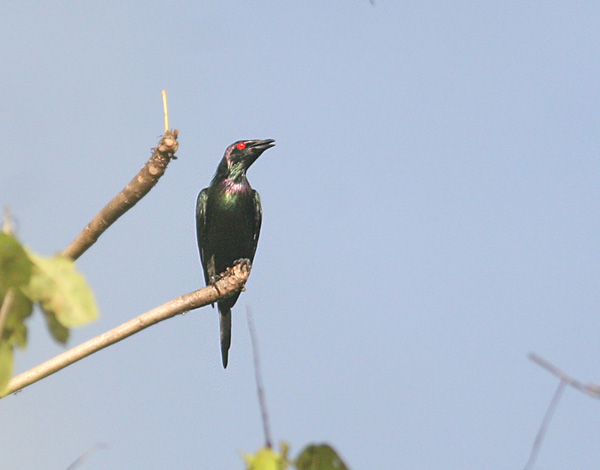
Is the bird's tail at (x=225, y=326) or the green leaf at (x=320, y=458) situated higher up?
the green leaf at (x=320, y=458)

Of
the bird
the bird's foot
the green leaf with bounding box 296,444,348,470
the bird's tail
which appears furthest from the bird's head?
the green leaf with bounding box 296,444,348,470

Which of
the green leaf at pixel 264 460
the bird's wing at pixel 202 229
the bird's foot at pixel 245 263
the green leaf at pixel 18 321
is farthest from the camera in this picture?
the bird's wing at pixel 202 229

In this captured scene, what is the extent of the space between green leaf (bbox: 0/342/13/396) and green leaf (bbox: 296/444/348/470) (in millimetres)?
649

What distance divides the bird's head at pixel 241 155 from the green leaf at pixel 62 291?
6.94 metres

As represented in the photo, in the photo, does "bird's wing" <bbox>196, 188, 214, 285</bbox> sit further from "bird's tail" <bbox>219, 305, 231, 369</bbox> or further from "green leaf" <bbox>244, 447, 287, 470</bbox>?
"green leaf" <bbox>244, 447, 287, 470</bbox>

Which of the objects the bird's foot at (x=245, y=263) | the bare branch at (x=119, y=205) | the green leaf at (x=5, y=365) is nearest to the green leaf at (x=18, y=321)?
the green leaf at (x=5, y=365)

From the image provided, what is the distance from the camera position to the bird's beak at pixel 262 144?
→ 350 inches

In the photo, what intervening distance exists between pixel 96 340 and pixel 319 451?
60.7 inches

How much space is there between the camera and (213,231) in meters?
8.43

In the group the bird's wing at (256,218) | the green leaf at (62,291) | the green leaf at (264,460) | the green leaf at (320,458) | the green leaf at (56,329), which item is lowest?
the green leaf at (320,458)

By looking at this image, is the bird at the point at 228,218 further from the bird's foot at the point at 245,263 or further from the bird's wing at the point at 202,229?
the bird's foot at the point at 245,263

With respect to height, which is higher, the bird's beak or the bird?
the bird's beak

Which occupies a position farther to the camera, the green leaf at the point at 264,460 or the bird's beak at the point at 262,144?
the bird's beak at the point at 262,144

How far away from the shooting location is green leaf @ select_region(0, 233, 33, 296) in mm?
1748
